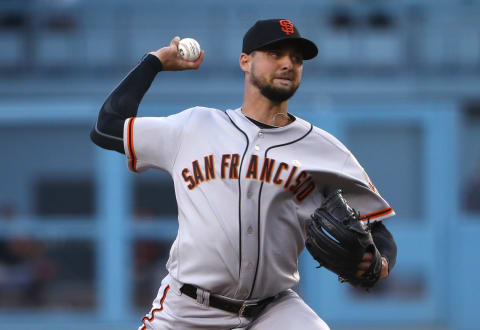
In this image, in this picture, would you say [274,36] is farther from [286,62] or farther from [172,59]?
[172,59]

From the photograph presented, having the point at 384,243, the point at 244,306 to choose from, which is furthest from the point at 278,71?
the point at 244,306

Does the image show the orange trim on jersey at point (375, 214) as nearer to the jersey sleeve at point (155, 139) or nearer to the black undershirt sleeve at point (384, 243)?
the black undershirt sleeve at point (384, 243)

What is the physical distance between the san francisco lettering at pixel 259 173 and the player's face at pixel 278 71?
9.3 inches

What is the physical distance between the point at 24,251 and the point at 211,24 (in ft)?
15.6

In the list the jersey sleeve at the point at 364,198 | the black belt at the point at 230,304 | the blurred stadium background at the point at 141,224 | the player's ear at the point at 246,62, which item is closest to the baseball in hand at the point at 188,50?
the player's ear at the point at 246,62

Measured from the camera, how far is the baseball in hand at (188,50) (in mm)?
3348

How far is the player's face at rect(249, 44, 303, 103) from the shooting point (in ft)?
10.3

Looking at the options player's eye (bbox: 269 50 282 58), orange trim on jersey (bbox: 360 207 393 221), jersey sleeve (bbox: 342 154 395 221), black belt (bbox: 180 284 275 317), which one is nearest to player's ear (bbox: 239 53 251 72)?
player's eye (bbox: 269 50 282 58)

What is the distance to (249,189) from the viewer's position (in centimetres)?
308

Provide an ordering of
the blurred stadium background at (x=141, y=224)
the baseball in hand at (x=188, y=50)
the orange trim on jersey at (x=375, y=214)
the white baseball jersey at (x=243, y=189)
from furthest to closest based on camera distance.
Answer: the blurred stadium background at (x=141, y=224), the baseball in hand at (x=188, y=50), the orange trim on jersey at (x=375, y=214), the white baseball jersey at (x=243, y=189)

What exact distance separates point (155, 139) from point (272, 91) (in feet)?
1.45

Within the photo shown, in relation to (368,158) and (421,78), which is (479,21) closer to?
(421,78)

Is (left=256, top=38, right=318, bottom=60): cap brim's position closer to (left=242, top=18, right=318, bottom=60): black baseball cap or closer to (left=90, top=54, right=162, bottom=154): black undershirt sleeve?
(left=242, top=18, right=318, bottom=60): black baseball cap

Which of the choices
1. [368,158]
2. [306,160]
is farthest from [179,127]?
[368,158]
